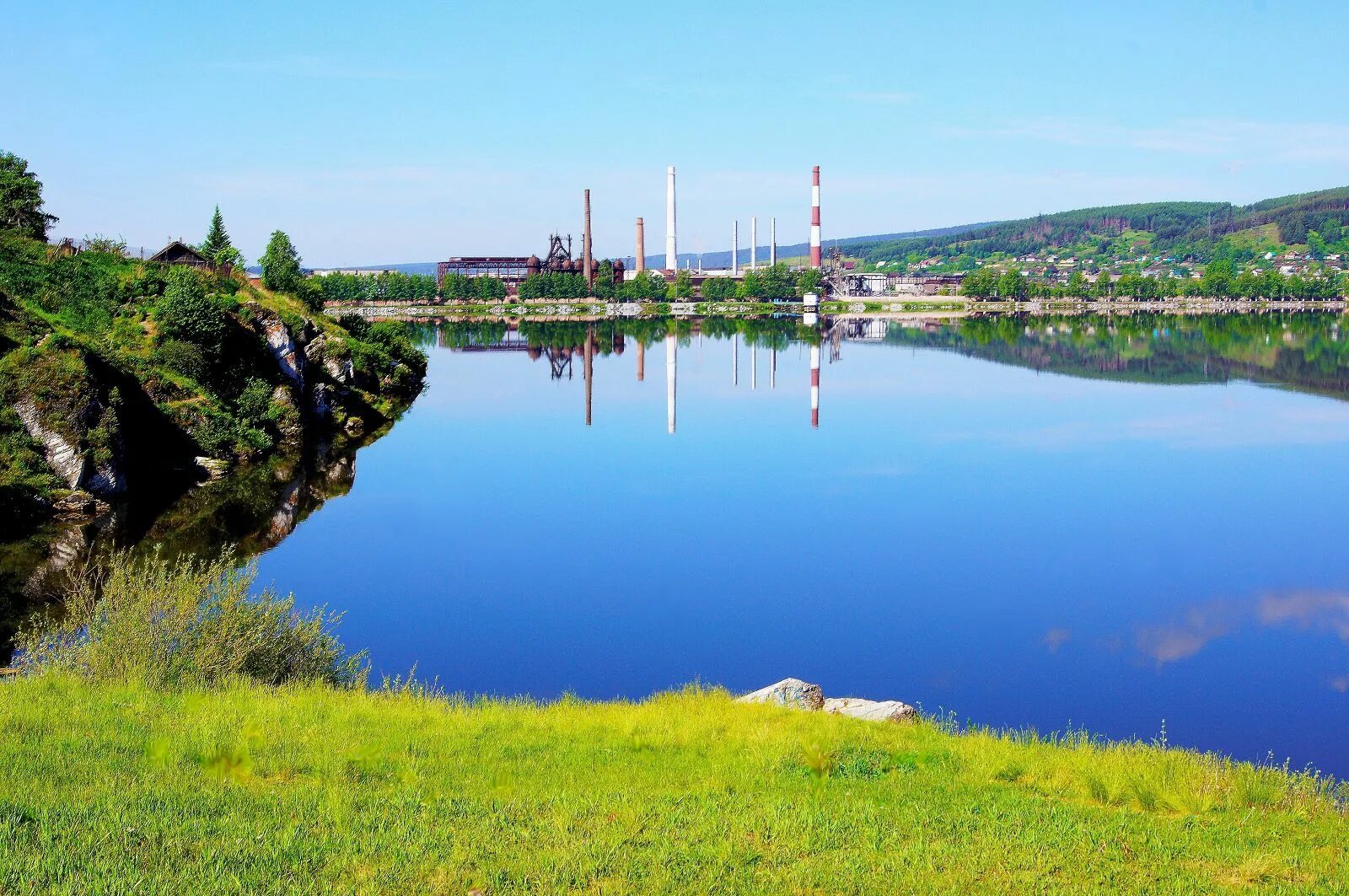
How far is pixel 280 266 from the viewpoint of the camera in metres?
56.8

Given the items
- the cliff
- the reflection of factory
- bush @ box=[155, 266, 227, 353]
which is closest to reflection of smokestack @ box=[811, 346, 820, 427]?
the reflection of factory

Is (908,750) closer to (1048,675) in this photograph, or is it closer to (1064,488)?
(1048,675)

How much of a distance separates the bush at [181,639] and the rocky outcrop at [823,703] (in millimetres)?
5026

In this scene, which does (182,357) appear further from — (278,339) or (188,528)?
(188,528)

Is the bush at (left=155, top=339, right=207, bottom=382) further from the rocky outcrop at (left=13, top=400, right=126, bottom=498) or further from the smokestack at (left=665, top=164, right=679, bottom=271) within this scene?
the smokestack at (left=665, top=164, right=679, bottom=271)

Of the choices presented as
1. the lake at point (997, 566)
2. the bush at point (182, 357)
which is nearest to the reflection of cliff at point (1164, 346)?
the lake at point (997, 566)

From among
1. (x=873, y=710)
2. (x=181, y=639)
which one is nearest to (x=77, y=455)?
(x=181, y=639)

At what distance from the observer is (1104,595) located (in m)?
21.2

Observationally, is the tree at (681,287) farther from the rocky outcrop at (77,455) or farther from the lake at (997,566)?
the rocky outcrop at (77,455)

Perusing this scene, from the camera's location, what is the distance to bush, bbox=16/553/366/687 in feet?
41.6

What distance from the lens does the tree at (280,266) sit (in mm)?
54906

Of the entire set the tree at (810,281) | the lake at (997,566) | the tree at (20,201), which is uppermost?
the tree at (20,201)

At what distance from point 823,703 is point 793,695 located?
376mm

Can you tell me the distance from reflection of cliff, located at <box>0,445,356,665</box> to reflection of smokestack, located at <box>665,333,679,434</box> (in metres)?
15.2
